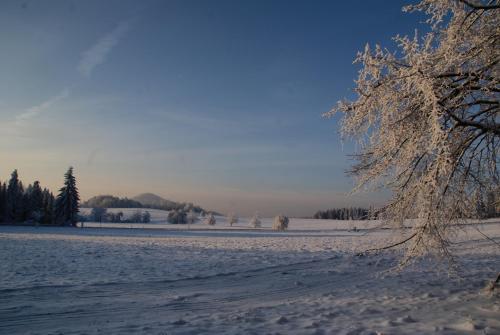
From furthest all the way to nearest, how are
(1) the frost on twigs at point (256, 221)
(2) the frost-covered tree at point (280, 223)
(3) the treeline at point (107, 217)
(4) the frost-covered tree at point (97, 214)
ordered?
1. (1) the frost on twigs at point (256, 221)
2. (3) the treeline at point (107, 217)
3. (4) the frost-covered tree at point (97, 214)
4. (2) the frost-covered tree at point (280, 223)

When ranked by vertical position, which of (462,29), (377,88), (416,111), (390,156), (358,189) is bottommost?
(358,189)

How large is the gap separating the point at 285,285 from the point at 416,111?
21.4ft

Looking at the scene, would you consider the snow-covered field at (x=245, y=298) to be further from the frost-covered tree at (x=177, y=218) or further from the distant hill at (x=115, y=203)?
the distant hill at (x=115, y=203)

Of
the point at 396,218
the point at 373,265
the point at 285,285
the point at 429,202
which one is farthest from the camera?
the point at 373,265

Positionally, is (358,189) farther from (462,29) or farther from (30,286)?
(30,286)

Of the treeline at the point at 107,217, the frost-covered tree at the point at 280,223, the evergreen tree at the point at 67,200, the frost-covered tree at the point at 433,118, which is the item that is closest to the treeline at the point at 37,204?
the evergreen tree at the point at 67,200

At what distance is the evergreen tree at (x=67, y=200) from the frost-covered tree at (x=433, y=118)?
6186cm

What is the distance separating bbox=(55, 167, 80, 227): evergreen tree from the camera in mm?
58188

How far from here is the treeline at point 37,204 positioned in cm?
5854

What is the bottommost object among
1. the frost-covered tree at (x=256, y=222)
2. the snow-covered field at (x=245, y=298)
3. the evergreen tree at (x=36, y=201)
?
the frost-covered tree at (x=256, y=222)

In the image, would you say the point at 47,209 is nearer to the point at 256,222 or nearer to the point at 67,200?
the point at 67,200

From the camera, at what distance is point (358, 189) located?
23.1 feet

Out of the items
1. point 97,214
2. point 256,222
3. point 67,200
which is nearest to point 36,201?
point 67,200

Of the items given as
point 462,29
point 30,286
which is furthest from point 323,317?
point 30,286
